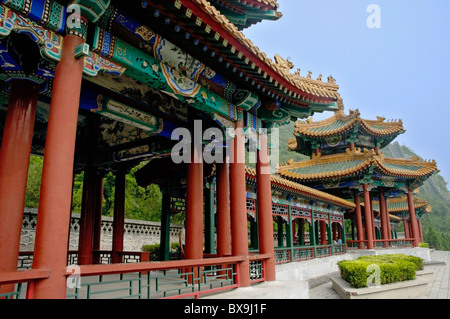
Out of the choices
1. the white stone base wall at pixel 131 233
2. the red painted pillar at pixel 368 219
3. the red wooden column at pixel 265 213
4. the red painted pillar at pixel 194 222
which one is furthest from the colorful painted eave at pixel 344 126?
the red painted pillar at pixel 194 222

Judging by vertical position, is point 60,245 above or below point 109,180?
below

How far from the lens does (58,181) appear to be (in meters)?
3.46

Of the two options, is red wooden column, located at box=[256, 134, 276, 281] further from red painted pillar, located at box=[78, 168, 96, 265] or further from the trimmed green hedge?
the trimmed green hedge

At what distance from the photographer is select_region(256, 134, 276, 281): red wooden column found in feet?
22.4

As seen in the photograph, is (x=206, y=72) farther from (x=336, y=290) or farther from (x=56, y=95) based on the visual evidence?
(x=336, y=290)

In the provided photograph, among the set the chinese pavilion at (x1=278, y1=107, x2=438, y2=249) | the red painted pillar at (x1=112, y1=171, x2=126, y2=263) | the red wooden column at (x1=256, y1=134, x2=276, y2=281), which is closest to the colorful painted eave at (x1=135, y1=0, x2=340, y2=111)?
the red wooden column at (x1=256, y1=134, x2=276, y2=281)

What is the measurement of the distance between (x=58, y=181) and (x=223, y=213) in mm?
5129

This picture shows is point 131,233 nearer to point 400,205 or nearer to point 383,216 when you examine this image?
point 383,216

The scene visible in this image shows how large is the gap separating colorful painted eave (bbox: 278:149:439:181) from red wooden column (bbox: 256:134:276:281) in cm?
1357

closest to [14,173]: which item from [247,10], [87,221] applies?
[87,221]

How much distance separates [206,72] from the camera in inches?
233

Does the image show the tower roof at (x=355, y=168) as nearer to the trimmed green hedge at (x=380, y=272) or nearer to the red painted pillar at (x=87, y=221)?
the trimmed green hedge at (x=380, y=272)

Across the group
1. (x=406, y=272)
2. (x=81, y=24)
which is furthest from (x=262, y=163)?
(x=406, y=272)
